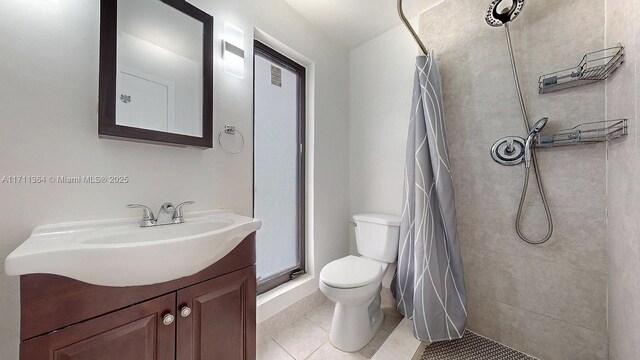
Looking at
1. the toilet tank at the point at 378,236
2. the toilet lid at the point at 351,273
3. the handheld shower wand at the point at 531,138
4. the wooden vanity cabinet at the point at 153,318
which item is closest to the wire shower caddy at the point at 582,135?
the handheld shower wand at the point at 531,138

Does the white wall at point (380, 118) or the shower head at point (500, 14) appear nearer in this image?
the shower head at point (500, 14)

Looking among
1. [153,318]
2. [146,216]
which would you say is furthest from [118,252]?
[146,216]

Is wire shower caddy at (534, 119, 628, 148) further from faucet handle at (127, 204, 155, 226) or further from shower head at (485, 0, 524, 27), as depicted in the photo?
faucet handle at (127, 204, 155, 226)

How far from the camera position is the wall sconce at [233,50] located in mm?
1281

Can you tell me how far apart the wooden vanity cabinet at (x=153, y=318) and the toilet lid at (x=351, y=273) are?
0.51 m

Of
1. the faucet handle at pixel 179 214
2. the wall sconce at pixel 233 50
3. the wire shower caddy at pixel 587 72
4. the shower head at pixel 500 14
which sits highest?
the shower head at pixel 500 14

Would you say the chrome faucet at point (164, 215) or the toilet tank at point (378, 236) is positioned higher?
the chrome faucet at point (164, 215)

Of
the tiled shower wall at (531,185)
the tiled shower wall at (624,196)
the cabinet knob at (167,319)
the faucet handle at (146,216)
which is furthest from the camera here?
the tiled shower wall at (531,185)

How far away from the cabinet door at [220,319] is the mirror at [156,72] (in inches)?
26.6

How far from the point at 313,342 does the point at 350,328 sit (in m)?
0.26

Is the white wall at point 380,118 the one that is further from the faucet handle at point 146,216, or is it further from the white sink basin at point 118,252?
the faucet handle at point 146,216

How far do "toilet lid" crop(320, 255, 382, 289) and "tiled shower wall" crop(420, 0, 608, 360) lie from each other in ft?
2.12

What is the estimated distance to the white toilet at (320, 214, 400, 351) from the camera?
131 centimetres

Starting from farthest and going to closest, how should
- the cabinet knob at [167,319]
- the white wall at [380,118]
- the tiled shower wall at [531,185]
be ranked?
the white wall at [380,118] < the tiled shower wall at [531,185] < the cabinet knob at [167,319]
